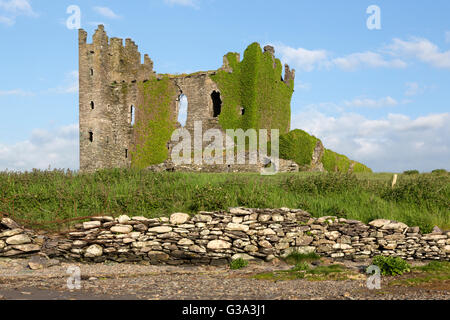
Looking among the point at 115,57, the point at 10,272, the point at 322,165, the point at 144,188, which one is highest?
the point at 115,57

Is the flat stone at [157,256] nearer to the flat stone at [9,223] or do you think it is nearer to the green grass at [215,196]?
the green grass at [215,196]

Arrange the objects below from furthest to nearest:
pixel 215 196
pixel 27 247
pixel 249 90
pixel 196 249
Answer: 1. pixel 249 90
2. pixel 215 196
3. pixel 196 249
4. pixel 27 247

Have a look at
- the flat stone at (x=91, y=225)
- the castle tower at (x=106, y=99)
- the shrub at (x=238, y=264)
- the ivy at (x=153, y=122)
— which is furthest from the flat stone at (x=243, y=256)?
the castle tower at (x=106, y=99)

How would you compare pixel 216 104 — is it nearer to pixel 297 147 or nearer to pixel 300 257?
pixel 297 147

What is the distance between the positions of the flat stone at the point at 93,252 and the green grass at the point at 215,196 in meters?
1.60

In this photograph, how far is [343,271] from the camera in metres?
9.73

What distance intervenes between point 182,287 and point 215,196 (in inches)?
229

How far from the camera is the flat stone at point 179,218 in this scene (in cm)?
1238

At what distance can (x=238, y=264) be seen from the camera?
1121 cm

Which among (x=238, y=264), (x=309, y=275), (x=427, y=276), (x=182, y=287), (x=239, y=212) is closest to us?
(x=182, y=287)

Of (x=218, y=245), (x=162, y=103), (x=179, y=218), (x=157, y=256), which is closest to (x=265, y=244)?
(x=218, y=245)
